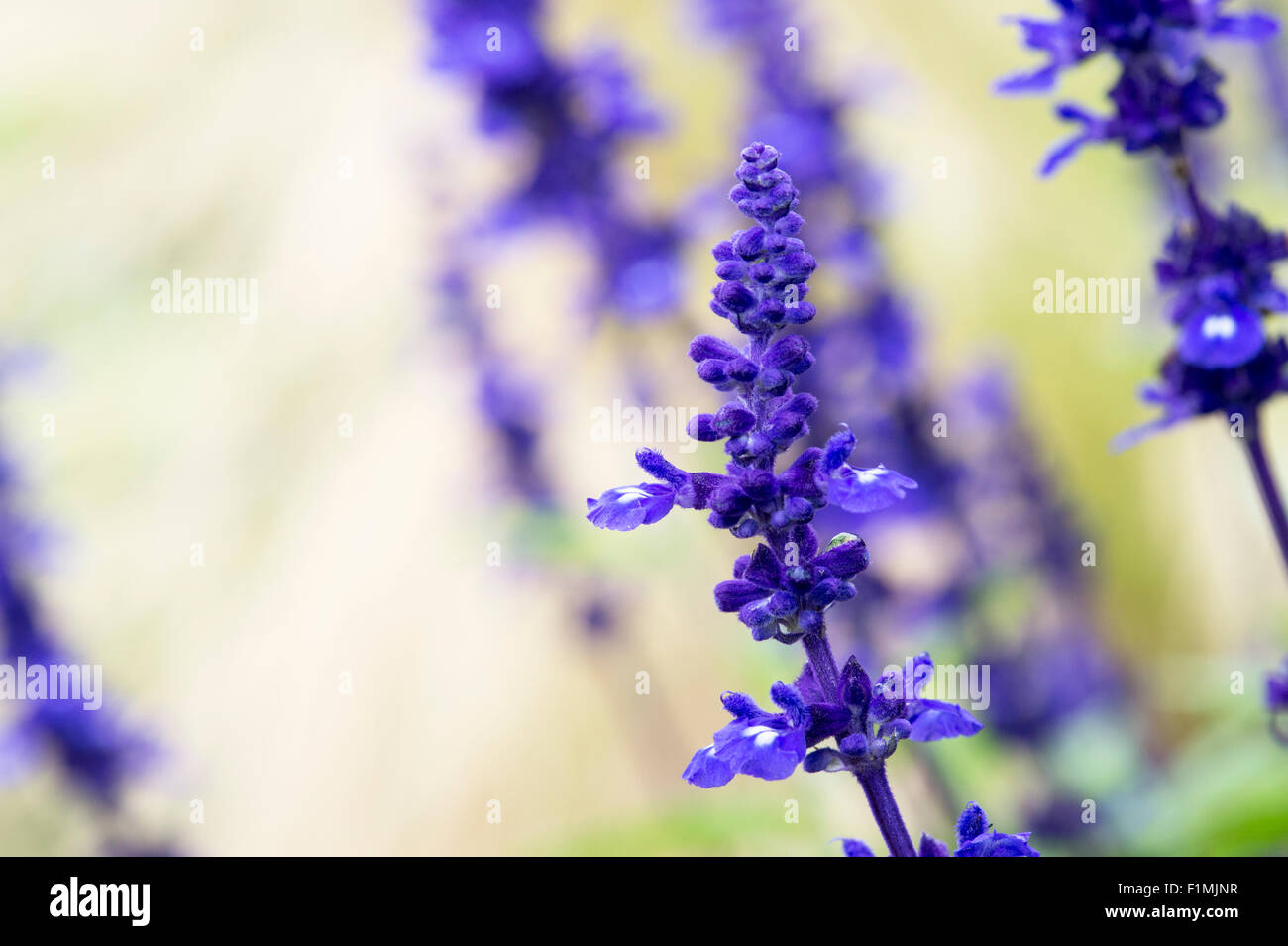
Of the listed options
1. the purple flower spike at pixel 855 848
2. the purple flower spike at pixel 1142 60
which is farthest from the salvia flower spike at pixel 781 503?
the purple flower spike at pixel 1142 60

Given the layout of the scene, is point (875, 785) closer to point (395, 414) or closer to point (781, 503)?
point (781, 503)

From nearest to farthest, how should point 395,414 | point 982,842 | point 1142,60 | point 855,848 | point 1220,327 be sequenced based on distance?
1. point 982,842
2. point 855,848
3. point 1220,327
4. point 1142,60
5. point 395,414

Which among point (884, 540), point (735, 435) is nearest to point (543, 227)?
point (884, 540)

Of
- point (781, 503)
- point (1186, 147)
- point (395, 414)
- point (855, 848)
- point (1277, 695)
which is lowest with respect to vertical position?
point (855, 848)

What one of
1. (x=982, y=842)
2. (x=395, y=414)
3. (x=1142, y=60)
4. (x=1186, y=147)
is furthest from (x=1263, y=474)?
(x=395, y=414)

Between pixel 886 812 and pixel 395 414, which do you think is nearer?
pixel 886 812

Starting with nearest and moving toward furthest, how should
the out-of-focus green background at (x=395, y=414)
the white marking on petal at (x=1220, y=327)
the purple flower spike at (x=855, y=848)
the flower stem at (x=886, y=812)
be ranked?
the flower stem at (x=886, y=812) < the purple flower spike at (x=855, y=848) < the white marking on petal at (x=1220, y=327) < the out-of-focus green background at (x=395, y=414)

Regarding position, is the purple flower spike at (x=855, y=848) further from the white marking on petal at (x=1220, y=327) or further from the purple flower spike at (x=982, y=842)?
the white marking on petal at (x=1220, y=327)
